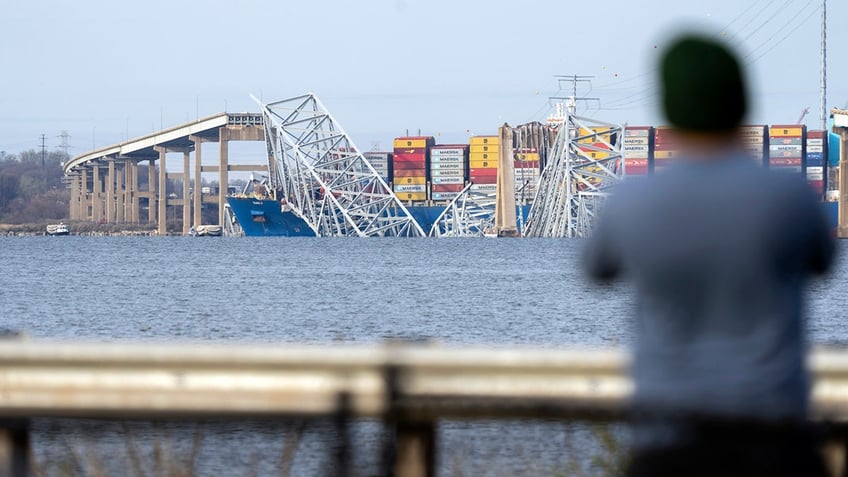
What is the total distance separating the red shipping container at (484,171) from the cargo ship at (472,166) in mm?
34

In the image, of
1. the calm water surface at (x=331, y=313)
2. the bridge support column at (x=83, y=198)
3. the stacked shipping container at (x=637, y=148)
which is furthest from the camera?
the bridge support column at (x=83, y=198)

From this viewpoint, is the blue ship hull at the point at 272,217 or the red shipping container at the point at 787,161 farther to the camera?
the red shipping container at the point at 787,161

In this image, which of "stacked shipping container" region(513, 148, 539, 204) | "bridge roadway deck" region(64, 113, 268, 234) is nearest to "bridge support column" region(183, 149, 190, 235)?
"bridge roadway deck" region(64, 113, 268, 234)

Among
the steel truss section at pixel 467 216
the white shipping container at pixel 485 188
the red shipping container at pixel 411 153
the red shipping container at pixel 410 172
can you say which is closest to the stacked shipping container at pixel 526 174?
the white shipping container at pixel 485 188

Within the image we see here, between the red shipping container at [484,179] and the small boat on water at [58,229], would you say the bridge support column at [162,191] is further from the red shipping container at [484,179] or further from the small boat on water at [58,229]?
the red shipping container at [484,179]

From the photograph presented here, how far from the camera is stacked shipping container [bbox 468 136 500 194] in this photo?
465 feet

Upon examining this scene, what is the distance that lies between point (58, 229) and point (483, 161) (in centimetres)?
6212

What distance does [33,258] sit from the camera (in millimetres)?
86875

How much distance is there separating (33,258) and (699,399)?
88505mm

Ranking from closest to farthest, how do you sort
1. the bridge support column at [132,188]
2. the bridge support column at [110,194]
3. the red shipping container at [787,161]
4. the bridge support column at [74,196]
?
the red shipping container at [787,161] < the bridge support column at [110,194] < the bridge support column at [132,188] < the bridge support column at [74,196]

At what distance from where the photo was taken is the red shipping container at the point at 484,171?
465 feet

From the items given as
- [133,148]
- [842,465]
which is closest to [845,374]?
[842,465]

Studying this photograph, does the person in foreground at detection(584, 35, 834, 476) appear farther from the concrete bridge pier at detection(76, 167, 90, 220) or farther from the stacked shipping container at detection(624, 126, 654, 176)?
the concrete bridge pier at detection(76, 167, 90, 220)

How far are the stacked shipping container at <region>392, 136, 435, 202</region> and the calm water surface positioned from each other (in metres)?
68.8
